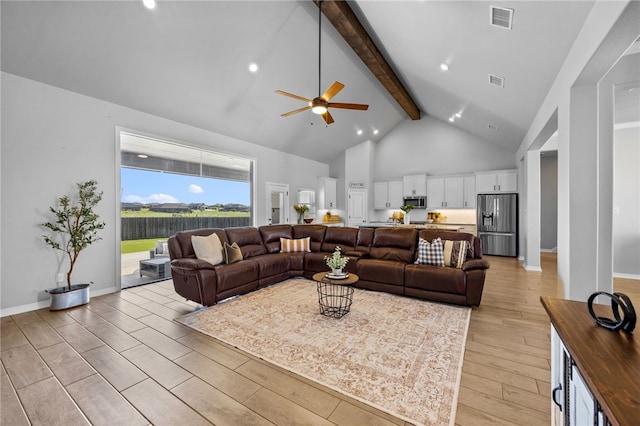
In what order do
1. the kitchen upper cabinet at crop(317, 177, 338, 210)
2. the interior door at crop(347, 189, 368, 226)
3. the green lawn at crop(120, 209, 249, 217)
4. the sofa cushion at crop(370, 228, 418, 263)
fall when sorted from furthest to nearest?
the interior door at crop(347, 189, 368, 226) < the kitchen upper cabinet at crop(317, 177, 338, 210) < the green lawn at crop(120, 209, 249, 217) < the sofa cushion at crop(370, 228, 418, 263)

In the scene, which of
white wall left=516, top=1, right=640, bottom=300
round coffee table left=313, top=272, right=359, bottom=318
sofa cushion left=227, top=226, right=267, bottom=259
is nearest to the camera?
white wall left=516, top=1, right=640, bottom=300

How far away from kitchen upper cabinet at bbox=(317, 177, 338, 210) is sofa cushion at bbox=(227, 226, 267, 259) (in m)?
3.88

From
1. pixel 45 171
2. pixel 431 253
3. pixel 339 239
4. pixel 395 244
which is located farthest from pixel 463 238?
pixel 45 171

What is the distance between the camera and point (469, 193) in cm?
783

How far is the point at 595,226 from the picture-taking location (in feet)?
8.75

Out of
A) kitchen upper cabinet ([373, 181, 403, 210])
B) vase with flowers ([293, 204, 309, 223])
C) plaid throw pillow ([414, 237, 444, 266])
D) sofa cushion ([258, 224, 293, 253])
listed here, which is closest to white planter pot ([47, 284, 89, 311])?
sofa cushion ([258, 224, 293, 253])

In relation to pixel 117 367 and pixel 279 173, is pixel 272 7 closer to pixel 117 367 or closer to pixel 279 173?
pixel 279 173

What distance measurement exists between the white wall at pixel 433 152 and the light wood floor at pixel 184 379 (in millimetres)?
5793

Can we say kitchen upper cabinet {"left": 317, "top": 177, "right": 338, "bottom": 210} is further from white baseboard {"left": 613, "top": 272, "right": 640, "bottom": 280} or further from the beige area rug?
white baseboard {"left": 613, "top": 272, "right": 640, "bottom": 280}

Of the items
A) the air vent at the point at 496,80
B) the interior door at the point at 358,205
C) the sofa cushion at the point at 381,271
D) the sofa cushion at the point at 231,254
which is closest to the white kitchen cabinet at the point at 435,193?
the interior door at the point at 358,205

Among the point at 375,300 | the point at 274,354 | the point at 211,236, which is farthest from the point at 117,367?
the point at 375,300

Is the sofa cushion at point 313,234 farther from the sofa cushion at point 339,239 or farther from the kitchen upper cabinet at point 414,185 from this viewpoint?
the kitchen upper cabinet at point 414,185

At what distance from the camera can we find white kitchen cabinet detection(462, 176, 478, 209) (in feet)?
25.3

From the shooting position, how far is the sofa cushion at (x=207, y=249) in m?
4.01
